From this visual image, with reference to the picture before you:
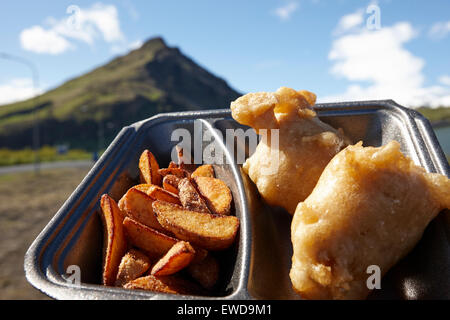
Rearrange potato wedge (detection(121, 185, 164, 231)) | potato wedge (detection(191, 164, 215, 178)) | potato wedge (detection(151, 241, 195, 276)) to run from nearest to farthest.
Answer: potato wedge (detection(151, 241, 195, 276))
potato wedge (detection(121, 185, 164, 231))
potato wedge (detection(191, 164, 215, 178))

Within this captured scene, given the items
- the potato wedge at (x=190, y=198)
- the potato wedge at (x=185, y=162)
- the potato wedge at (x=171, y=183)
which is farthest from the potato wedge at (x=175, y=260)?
the potato wedge at (x=185, y=162)

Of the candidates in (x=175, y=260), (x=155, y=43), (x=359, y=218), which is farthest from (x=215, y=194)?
(x=155, y=43)

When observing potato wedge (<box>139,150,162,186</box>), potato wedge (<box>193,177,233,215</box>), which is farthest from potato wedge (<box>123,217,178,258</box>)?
potato wedge (<box>139,150,162,186</box>)

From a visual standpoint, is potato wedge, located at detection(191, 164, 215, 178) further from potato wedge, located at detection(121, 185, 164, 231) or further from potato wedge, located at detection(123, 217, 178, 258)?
potato wedge, located at detection(123, 217, 178, 258)

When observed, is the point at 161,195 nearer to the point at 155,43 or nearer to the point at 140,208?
the point at 140,208

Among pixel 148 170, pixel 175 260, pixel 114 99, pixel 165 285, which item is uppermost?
pixel 114 99

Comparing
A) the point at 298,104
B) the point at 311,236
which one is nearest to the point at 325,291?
the point at 311,236
